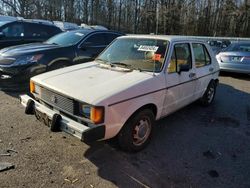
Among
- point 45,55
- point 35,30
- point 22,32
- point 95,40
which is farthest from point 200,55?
point 22,32

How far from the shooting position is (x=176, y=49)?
434 centimetres

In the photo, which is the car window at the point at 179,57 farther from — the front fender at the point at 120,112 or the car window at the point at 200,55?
the front fender at the point at 120,112

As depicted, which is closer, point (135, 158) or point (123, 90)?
point (123, 90)

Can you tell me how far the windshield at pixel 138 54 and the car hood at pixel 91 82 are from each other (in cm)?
24

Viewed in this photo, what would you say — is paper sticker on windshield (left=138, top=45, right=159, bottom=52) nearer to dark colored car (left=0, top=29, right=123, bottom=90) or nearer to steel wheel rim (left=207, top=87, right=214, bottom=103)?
steel wheel rim (left=207, top=87, right=214, bottom=103)

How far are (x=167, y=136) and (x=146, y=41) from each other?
1.69 m

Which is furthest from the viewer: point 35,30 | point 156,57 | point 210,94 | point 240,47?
point 240,47

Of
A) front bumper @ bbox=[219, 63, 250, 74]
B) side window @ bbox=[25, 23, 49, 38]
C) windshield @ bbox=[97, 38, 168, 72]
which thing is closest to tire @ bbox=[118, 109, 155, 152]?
windshield @ bbox=[97, 38, 168, 72]

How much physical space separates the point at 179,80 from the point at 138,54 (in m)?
0.82

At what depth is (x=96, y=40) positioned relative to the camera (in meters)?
7.34

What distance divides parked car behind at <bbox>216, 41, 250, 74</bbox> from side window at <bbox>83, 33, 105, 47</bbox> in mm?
5203

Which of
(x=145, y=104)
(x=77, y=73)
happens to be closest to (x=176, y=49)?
(x=145, y=104)

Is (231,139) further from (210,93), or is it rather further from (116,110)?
(116,110)

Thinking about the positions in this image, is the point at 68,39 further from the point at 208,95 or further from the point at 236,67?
the point at 236,67
